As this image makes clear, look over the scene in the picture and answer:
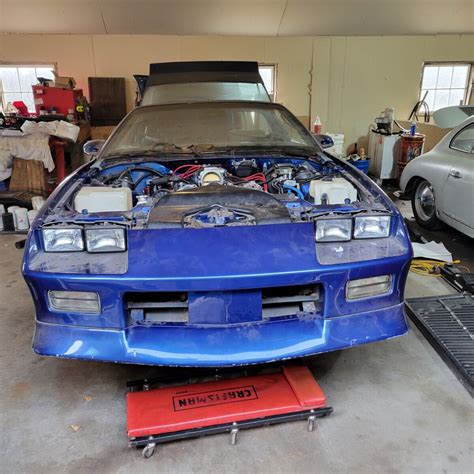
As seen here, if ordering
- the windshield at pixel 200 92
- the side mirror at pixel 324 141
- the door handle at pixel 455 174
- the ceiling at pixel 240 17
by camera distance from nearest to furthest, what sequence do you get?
the side mirror at pixel 324 141 → the door handle at pixel 455 174 → the windshield at pixel 200 92 → the ceiling at pixel 240 17

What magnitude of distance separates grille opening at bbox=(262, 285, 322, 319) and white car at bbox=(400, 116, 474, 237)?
89.4 inches

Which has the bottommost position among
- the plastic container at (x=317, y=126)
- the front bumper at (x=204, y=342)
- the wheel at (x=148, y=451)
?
the wheel at (x=148, y=451)

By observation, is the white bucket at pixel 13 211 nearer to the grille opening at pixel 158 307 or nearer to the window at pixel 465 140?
the grille opening at pixel 158 307

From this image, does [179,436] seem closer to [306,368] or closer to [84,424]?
[84,424]

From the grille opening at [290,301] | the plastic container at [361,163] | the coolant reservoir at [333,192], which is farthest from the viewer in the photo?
the plastic container at [361,163]

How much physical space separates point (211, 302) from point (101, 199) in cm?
103

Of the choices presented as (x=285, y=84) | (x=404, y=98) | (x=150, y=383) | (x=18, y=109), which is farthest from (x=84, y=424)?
(x=404, y=98)

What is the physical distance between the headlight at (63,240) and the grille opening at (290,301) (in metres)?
0.85

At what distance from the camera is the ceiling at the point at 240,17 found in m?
6.95

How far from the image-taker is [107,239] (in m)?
1.89

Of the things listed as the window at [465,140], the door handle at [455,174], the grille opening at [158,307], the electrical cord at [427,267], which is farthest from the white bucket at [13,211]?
the window at [465,140]

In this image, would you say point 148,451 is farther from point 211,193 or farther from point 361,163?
point 361,163

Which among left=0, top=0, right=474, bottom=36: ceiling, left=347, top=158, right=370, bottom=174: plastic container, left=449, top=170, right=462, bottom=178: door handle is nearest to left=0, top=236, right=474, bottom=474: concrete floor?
left=449, top=170, right=462, bottom=178: door handle

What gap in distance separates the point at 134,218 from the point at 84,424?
0.95m
